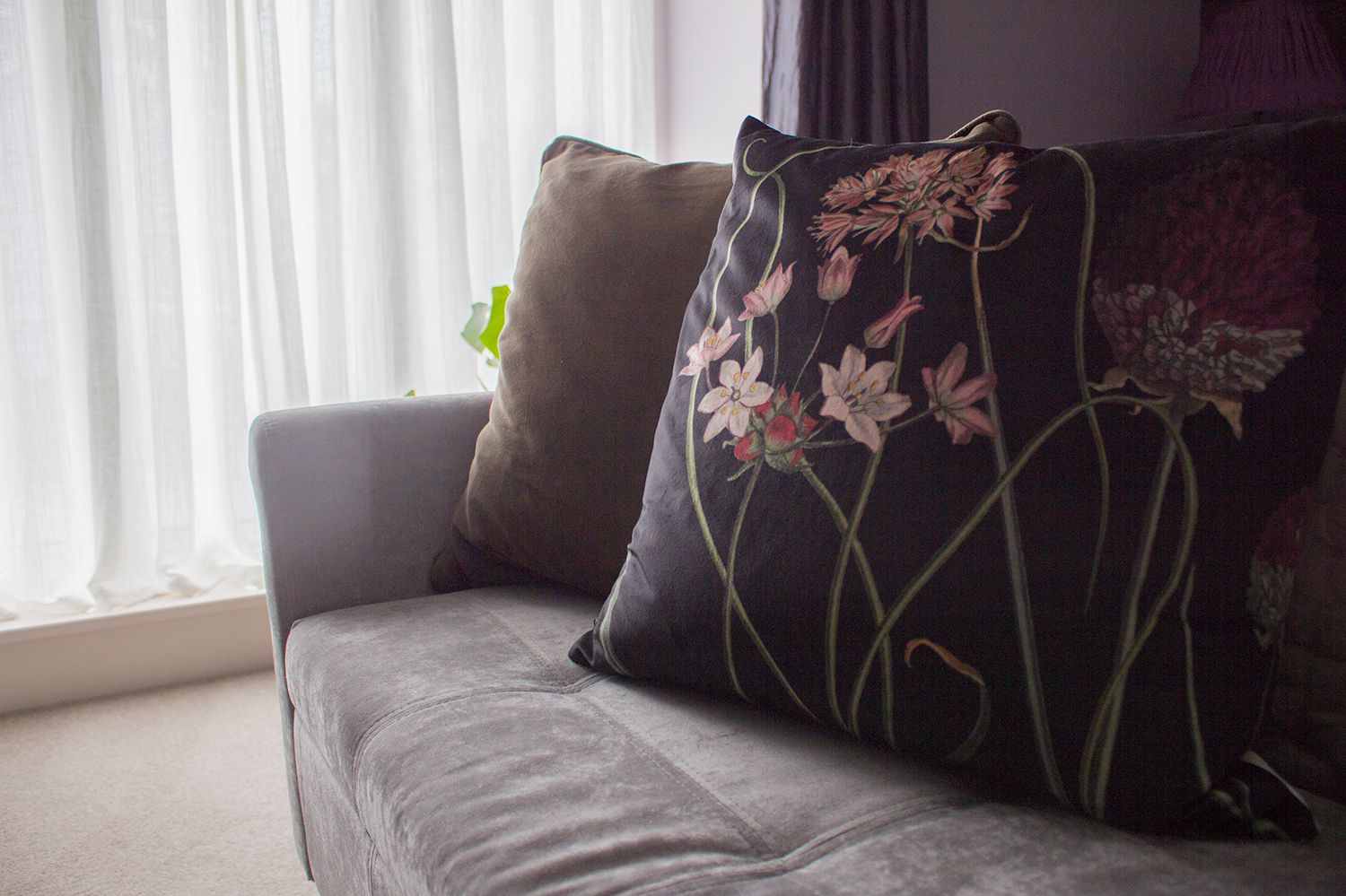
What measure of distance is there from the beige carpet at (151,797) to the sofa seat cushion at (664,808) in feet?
1.95

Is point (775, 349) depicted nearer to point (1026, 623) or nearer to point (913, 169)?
point (913, 169)

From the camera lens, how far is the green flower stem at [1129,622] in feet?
2.02

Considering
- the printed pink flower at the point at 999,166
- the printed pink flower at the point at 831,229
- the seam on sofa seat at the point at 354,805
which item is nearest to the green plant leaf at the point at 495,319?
the seam on sofa seat at the point at 354,805

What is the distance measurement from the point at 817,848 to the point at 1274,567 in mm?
339

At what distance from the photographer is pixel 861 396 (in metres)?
0.73

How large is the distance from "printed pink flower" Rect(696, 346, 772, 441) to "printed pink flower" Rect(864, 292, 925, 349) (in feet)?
0.31

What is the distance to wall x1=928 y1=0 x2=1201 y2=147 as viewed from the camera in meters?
2.38

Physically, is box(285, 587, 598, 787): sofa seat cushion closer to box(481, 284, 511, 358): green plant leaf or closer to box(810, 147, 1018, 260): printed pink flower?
box(810, 147, 1018, 260): printed pink flower

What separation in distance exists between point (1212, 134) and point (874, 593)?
1.30ft

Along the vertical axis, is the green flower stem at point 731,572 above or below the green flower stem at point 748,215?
below

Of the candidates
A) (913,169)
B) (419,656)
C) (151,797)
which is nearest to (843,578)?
(913,169)

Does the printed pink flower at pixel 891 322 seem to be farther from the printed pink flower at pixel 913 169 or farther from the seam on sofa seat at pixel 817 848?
the seam on sofa seat at pixel 817 848

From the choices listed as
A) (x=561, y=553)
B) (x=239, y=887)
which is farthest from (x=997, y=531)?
(x=239, y=887)

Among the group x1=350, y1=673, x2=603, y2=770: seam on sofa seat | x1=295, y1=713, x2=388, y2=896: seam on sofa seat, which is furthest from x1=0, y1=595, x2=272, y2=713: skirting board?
x1=350, y1=673, x2=603, y2=770: seam on sofa seat
